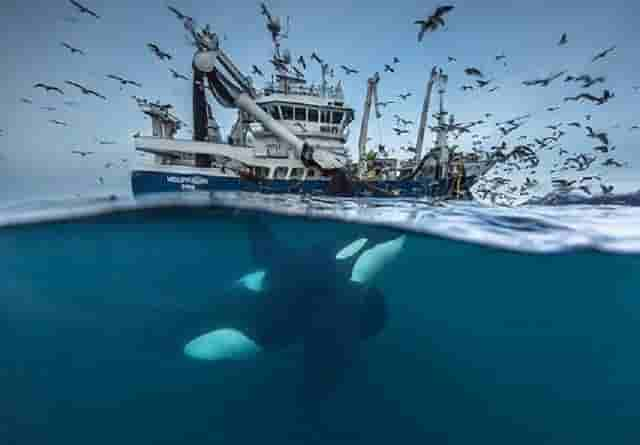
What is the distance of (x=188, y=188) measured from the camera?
1537 centimetres

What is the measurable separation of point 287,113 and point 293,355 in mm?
16079

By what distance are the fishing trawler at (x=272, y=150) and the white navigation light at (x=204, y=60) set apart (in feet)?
0.14

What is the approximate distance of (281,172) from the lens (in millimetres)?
18266

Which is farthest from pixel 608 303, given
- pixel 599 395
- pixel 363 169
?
pixel 363 169

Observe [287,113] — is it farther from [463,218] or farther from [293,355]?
[293,355]

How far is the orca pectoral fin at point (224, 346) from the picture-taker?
544cm

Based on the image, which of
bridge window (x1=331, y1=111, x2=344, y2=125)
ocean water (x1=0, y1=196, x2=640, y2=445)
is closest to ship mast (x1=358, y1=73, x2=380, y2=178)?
bridge window (x1=331, y1=111, x2=344, y2=125)

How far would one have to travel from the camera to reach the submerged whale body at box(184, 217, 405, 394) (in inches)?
222

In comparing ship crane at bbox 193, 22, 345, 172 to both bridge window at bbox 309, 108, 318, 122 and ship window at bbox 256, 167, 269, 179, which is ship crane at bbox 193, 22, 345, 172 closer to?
ship window at bbox 256, 167, 269, 179

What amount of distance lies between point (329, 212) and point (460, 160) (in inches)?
513

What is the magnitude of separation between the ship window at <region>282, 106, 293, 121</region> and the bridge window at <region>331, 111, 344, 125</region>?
9.37ft

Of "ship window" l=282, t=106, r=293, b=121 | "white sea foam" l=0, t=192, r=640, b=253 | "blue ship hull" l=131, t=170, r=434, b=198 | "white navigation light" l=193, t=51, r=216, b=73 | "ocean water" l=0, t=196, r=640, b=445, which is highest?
"white navigation light" l=193, t=51, r=216, b=73

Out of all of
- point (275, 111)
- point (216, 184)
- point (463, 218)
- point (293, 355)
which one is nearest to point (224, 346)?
point (293, 355)

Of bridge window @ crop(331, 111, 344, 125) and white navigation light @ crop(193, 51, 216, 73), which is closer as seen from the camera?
white navigation light @ crop(193, 51, 216, 73)
